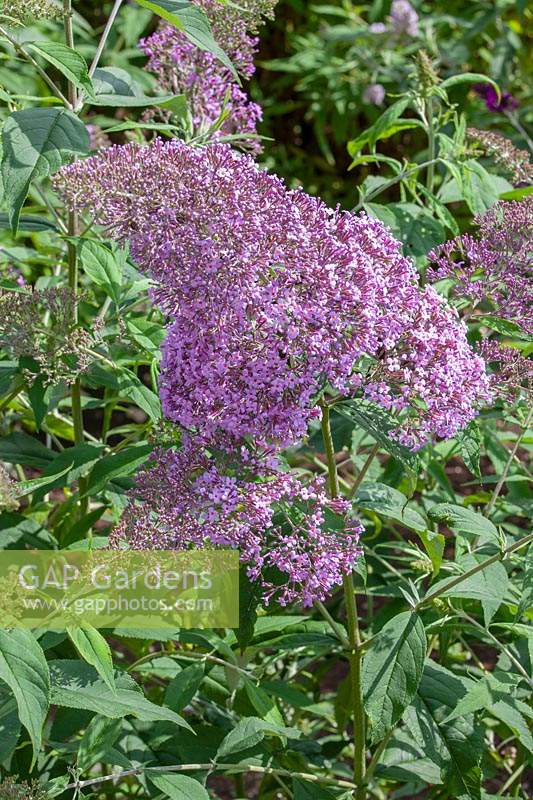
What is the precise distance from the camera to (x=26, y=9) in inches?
69.0

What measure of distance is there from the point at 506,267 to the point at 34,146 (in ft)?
2.60

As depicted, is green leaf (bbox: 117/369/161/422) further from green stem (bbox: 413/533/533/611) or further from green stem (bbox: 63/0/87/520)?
green stem (bbox: 413/533/533/611)

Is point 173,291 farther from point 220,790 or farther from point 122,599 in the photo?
point 220,790

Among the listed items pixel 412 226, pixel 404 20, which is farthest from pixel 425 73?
pixel 404 20

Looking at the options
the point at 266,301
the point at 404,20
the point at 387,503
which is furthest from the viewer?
the point at 404,20

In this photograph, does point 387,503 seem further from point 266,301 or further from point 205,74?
point 205,74

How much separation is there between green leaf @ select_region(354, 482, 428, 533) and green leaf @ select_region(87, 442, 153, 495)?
0.39 meters

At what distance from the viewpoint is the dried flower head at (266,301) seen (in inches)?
62.1

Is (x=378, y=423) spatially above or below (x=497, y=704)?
above

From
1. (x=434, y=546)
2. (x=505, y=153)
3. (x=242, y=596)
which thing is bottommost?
(x=242, y=596)

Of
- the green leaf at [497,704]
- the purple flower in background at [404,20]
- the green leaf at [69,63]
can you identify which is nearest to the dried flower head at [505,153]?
the green leaf at [69,63]

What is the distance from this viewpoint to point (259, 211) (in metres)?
1.58

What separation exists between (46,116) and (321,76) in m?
4.22

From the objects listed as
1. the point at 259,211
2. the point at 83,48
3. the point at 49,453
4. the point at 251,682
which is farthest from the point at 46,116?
the point at 83,48
